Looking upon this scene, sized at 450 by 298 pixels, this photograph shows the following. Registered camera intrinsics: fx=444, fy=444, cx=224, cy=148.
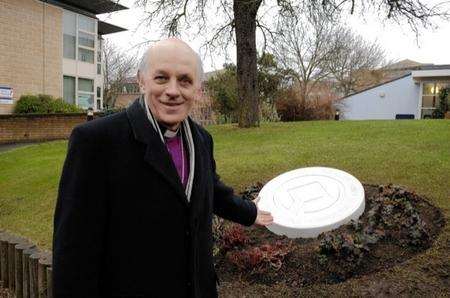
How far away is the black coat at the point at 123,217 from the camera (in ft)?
6.19

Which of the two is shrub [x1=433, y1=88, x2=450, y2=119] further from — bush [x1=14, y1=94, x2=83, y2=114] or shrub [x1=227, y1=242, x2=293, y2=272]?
shrub [x1=227, y1=242, x2=293, y2=272]

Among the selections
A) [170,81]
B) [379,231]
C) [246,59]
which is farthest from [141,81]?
[246,59]

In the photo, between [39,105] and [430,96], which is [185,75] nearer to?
[39,105]

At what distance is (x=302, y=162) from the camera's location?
783 cm

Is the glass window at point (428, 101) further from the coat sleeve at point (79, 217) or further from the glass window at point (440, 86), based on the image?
the coat sleeve at point (79, 217)

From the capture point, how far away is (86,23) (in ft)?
84.9

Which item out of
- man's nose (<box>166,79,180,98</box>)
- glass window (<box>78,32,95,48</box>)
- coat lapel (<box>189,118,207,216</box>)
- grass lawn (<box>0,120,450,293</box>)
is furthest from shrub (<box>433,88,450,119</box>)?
man's nose (<box>166,79,180,98</box>)

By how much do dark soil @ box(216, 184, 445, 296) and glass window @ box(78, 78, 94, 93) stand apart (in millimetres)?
23508

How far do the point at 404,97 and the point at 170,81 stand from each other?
106 ft

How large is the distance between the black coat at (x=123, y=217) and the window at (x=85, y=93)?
2551 cm

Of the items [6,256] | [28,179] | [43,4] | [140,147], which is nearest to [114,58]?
[43,4]

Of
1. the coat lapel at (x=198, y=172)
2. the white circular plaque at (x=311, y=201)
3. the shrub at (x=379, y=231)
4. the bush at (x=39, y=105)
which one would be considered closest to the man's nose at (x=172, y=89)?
the coat lapel at (x=198, y=172)

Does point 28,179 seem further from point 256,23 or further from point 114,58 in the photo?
point 114,58

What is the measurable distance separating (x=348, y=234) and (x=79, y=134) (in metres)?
3.24
